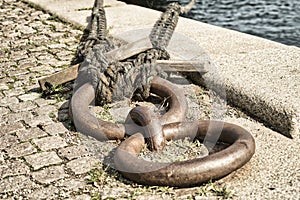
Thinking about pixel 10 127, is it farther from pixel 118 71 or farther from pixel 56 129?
pixel 118 71

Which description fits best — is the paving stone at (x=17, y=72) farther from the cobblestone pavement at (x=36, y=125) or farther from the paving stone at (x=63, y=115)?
the paving stone at (x=63, y=115)

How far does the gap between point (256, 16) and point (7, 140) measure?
6.00 m

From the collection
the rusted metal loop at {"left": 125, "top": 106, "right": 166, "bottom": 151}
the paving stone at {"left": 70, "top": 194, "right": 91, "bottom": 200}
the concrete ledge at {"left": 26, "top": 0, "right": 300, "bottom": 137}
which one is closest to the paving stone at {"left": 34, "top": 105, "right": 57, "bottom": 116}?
the rusted metal loop at {"left": 125, "top": 106, "right": 166, "bottom": 151}

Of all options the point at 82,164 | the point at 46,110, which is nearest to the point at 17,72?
the point at 46,110

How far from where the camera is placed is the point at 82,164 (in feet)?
11.2

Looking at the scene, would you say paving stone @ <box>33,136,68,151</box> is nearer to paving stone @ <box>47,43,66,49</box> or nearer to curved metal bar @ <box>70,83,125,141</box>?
curved metal bar @ <box>70,83,125,141</box>

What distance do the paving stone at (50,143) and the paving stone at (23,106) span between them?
0.61 metres

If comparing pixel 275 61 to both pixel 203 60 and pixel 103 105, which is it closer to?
pixel 203 60

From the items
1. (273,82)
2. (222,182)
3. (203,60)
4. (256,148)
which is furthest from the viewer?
(203,60)

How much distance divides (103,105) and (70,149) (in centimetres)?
68

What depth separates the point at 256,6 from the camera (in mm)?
9359

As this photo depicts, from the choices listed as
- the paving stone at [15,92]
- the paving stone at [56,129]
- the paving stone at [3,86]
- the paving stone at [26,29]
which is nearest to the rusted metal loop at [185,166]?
the paving stone at [56,129]

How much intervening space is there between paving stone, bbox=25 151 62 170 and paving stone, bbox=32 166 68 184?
0.07 metres

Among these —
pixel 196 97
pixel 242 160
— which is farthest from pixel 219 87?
pixel 242 160
